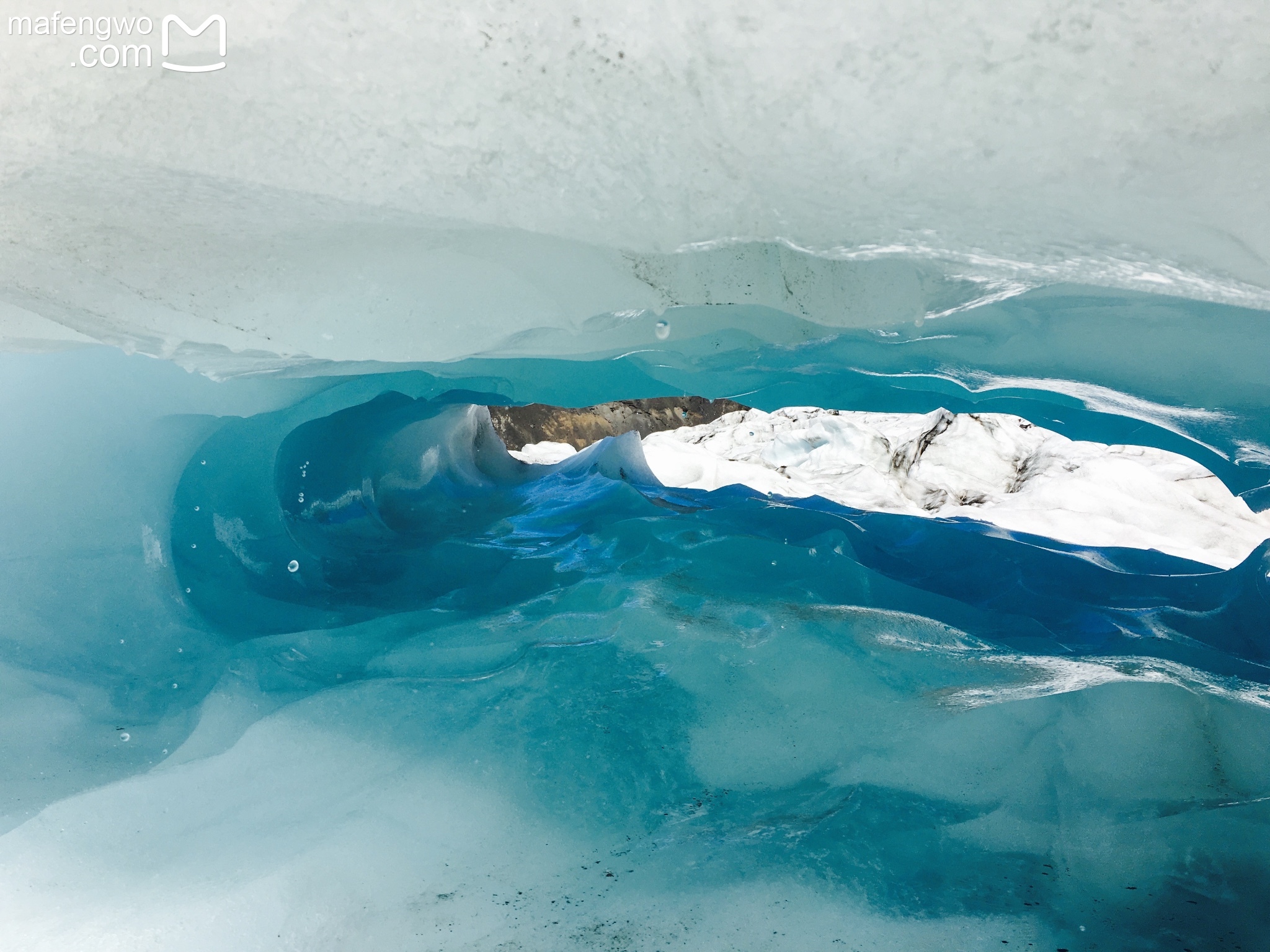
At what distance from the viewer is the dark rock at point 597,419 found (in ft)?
43.0

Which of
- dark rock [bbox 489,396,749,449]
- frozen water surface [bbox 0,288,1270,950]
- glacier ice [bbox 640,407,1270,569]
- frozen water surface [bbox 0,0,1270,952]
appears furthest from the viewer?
dark rock [bbox 489,396,749,449]

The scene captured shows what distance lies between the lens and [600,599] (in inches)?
160

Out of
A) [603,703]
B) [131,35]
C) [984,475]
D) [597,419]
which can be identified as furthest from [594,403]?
[597,419]

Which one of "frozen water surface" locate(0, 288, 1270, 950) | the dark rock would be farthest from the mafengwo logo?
the dark rock

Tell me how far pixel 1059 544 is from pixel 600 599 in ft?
14.8

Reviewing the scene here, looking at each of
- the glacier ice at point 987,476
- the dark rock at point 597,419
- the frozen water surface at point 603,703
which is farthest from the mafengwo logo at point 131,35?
→ the dark rock at point 597,419

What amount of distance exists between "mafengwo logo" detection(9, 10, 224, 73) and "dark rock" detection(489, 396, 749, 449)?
10.1m

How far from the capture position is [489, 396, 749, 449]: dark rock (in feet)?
43.0

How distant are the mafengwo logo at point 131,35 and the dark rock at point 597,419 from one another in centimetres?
1012

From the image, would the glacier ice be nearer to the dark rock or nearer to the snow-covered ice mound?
the snow-covered ice mound

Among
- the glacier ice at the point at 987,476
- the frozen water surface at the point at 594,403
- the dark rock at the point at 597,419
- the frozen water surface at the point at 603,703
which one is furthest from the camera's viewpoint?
the dark rock at the point at 597,419

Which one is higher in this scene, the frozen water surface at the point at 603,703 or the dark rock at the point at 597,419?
the frozen water surface at the point at 603,703

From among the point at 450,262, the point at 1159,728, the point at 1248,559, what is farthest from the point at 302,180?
the point at 1248,559

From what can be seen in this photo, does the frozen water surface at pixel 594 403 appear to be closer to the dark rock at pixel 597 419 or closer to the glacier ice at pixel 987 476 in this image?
the glacier ice at pixel 987 476
